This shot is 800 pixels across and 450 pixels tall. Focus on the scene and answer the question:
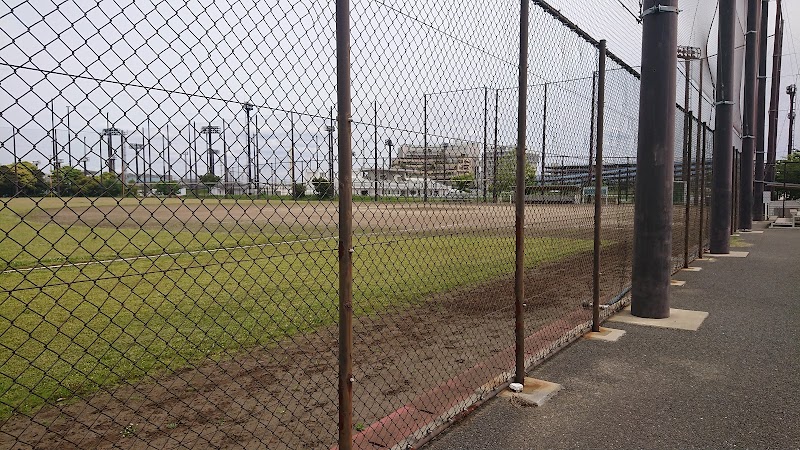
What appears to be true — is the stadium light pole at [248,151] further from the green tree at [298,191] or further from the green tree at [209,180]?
the green tree at [298,191]

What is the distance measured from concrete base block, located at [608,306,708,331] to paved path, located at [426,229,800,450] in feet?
0.42

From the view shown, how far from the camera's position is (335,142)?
102 inches

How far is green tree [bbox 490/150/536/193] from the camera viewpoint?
13.7ft

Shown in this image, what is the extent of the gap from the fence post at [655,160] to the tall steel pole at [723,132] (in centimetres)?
712

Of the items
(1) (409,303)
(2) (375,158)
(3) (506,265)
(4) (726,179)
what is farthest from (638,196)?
(4) (726,179)

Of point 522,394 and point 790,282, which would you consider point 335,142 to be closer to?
point 522,394

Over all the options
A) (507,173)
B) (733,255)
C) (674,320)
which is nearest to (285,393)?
(507,173)

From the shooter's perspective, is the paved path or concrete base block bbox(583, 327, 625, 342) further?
concrete base block bbox(583, 327, 625, 342)

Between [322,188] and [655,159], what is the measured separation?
4.55 m

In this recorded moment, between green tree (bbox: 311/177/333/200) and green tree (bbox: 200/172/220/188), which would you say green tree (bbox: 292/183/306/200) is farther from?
green tree (bbox: 200/172/220/188)

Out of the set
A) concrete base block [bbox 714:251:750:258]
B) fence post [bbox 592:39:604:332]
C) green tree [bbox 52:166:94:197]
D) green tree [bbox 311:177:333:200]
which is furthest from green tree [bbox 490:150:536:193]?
concrete base block [bbox 714:251:750:258]

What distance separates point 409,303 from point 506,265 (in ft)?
13.7

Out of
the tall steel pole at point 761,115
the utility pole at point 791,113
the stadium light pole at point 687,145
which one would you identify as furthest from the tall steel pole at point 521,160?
the utility pole at point 791,113

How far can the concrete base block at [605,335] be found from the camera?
5.30 metres
